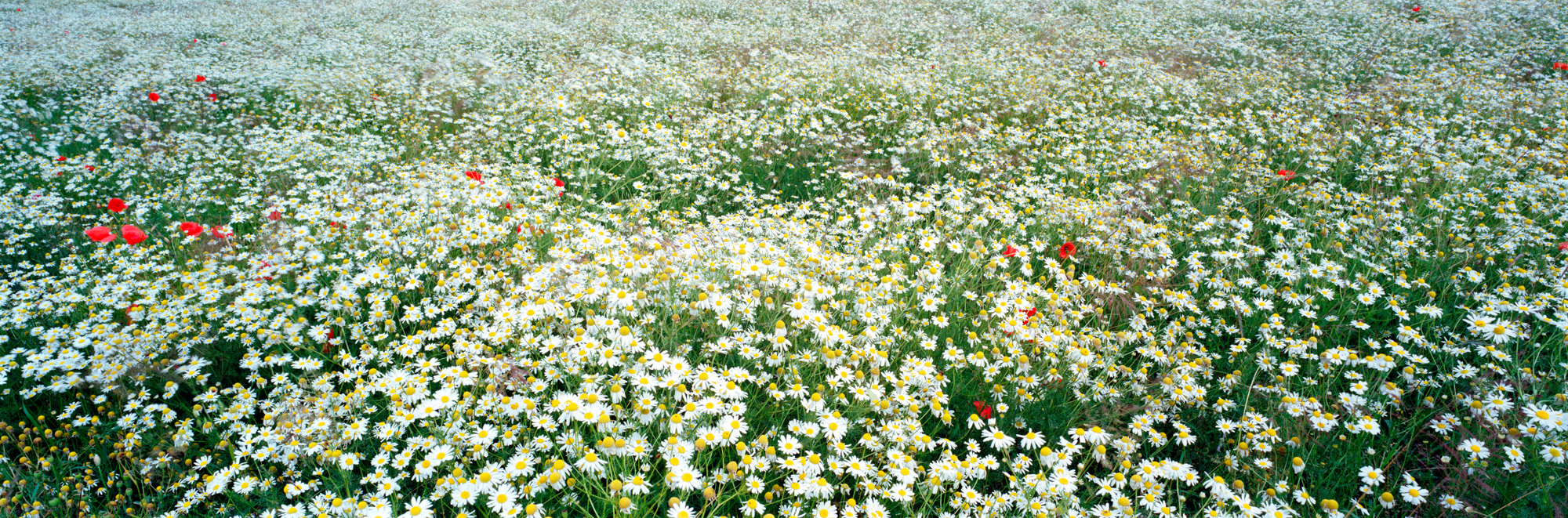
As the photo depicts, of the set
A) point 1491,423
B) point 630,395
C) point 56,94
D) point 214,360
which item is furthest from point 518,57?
point 1491,423

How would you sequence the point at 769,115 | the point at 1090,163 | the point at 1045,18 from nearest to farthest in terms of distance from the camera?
the point at 1090,163, the point at 769,115, the point at 1045,18

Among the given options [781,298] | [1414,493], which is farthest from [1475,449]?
[781,298]

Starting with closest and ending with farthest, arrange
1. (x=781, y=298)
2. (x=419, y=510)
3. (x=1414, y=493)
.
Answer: (x=419, y=510) < (x=1414, y=493) < (x=781, y=298)

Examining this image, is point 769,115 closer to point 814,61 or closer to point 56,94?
point 814,61

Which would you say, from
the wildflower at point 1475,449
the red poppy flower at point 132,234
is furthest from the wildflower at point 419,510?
the wildflower at point 1475,449

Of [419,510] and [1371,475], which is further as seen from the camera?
[1371,475]

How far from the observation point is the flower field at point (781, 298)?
2.36 m

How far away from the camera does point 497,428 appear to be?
7.73ft

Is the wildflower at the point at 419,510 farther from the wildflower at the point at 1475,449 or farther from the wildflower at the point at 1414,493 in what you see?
the wildflower at the point at 1475,449

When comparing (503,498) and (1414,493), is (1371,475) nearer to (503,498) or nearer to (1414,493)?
(1414,493)

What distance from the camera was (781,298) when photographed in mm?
3334

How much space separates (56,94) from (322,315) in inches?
294

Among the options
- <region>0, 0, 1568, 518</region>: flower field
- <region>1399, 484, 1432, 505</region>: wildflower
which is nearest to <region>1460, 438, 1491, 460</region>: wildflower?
<region>0, 0, 1568, 518</region>: flower field

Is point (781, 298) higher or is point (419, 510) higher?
point (419, 510)
